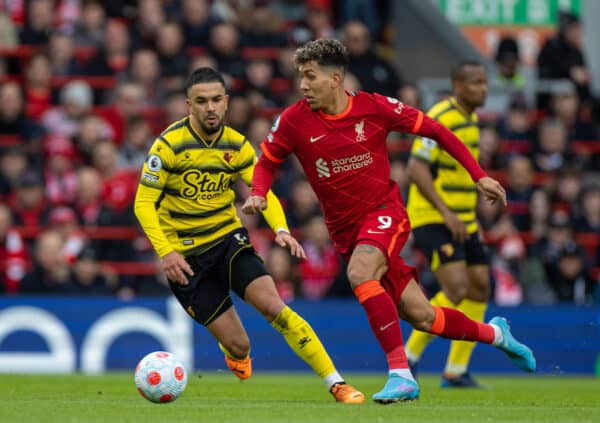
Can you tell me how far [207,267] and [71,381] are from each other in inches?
131

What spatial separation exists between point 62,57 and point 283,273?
16.3 feet

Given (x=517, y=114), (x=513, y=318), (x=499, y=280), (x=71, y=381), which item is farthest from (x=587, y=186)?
(x=71, y=381)

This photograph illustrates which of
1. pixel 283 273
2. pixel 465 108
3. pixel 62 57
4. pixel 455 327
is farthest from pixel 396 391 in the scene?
pixel 62 57

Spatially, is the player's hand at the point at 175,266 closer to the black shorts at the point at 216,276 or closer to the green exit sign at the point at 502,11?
the black shorts at the point at 216,276

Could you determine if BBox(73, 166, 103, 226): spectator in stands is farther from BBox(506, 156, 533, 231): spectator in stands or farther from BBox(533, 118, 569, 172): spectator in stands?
BBox(533, 118, 569, 172): spectator in stands

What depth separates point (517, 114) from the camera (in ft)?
60.2

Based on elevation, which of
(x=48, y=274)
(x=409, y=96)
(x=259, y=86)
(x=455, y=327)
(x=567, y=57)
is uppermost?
(x=567, y=57)

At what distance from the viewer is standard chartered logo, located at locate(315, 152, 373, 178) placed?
9156mm

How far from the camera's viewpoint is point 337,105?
30.2ft

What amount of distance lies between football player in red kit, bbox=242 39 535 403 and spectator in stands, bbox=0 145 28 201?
7896mm

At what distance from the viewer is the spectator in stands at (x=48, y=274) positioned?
49.9 ft

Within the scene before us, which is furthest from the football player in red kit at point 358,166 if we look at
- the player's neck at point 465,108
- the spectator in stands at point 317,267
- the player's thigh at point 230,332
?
the spectator in stands at point 317,267

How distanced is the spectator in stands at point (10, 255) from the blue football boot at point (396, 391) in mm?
7626

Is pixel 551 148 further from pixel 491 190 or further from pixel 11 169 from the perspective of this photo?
pixel 491 190
